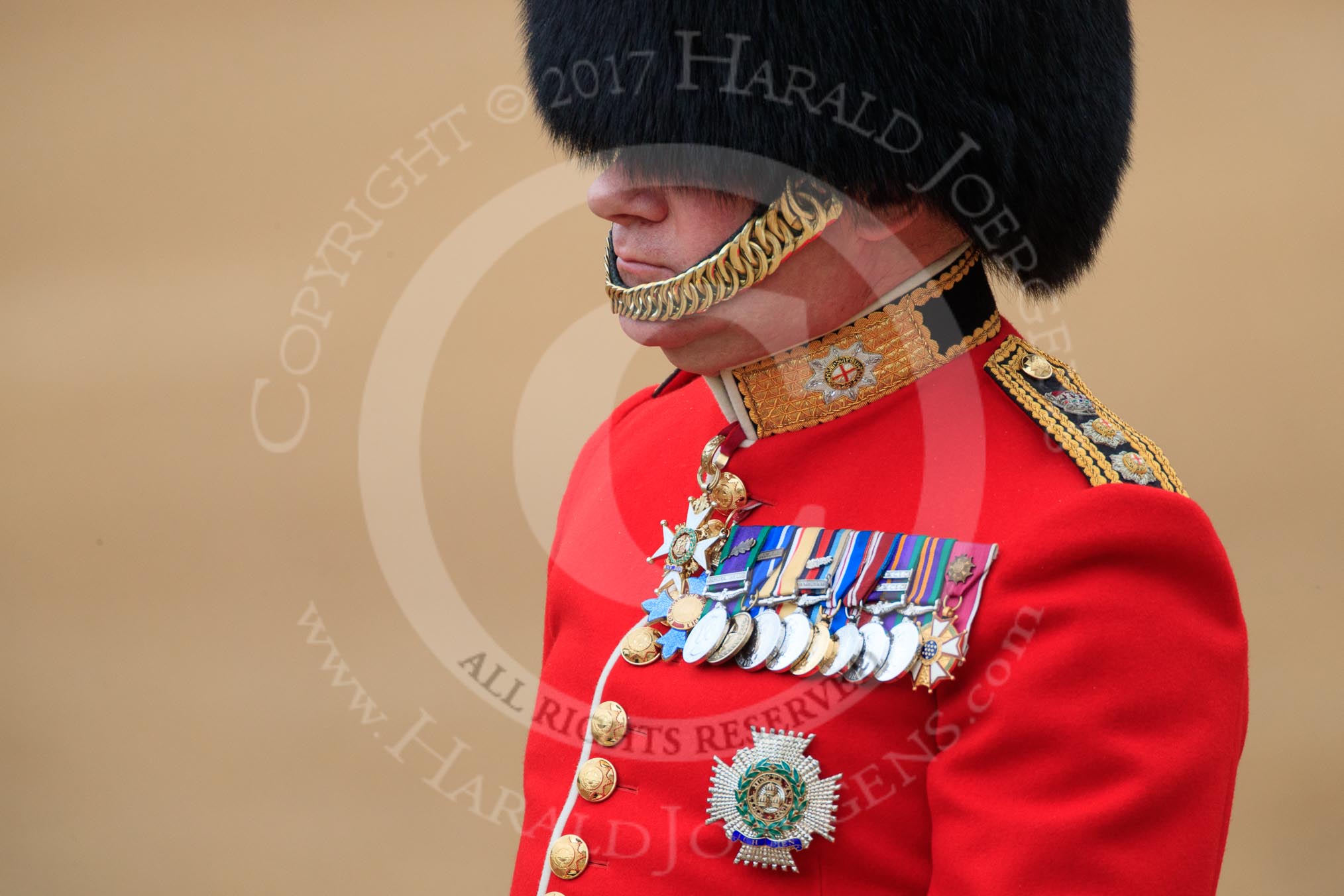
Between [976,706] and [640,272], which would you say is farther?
[640,272]

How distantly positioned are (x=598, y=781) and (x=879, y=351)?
1.58 feet

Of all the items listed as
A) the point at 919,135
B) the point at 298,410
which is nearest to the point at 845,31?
the point at 919,135

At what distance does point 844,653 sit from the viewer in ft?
3.76

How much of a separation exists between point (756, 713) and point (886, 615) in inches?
5.7

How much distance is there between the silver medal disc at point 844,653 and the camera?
1141 millimetres

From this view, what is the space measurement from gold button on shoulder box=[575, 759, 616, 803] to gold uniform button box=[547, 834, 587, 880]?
4 centimetres

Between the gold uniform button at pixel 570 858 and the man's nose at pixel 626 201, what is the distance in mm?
591

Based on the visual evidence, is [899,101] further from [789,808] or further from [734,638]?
[789,808]

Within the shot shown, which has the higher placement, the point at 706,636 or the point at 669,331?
the point at 669,331

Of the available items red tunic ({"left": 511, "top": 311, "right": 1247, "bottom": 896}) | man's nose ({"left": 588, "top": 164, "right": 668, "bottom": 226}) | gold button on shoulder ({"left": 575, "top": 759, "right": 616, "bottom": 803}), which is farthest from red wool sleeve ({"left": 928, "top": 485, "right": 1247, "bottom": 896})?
man's nose ({"left": 588, "top": 164, "right": 668, "bottom": 226})

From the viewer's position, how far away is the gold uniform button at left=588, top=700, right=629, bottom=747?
1.27 metres

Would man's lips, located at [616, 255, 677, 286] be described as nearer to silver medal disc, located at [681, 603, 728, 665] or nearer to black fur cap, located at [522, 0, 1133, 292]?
black fur cap, located at [522, 0, 1133, 292]

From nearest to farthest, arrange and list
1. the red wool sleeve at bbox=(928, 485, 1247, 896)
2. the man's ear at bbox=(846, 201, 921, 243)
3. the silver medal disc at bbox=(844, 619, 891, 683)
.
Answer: the red wool sleeve at bbox=(928, 485, 1247, 896)
the silver medal disc at bbox=(844, 619, 891, 683)
the man's ear at bbox=(846, 201, 921, 243)

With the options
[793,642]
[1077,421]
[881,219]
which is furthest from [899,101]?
[793,642]
